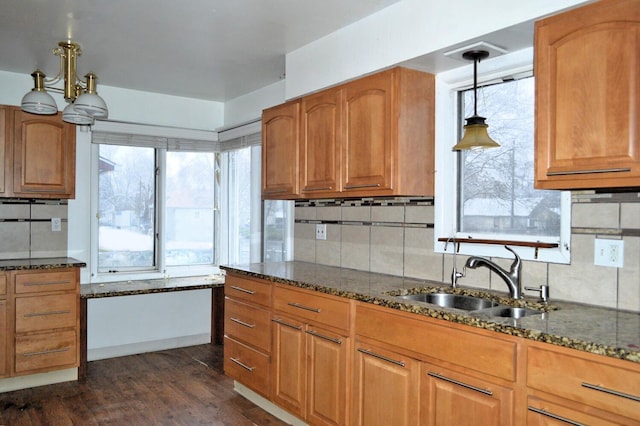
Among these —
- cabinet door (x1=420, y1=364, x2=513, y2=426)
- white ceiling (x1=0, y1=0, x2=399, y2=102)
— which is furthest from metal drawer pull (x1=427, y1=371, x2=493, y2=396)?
white ceiling (x1=0, y1=0, x2=399, y2=102)

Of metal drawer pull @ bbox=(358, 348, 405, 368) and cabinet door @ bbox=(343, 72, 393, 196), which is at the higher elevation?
cabinet door @ bbox=(343, 72, 393, 196)

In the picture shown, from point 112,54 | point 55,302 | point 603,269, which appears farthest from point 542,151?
point 55,302

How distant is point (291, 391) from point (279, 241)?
5.45 ft

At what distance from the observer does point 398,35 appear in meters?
2.63

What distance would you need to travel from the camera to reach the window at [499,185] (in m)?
2.36

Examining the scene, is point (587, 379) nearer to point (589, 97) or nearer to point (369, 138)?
point (589, 97)

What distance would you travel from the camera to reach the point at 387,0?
261 centimetres

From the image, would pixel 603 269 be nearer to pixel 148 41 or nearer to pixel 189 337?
pixel 148 41

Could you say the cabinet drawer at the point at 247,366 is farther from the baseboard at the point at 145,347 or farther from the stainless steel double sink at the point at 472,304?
the baseboard at the point at 145,347

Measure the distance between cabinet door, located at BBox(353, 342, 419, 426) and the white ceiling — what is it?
6.02ft

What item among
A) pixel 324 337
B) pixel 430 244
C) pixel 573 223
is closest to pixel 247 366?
pixel 324 337

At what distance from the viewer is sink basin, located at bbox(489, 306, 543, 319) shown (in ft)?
6.95

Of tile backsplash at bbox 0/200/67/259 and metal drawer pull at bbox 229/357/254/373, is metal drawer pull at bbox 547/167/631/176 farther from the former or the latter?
tile backsplash at bbox 0/200/67/259

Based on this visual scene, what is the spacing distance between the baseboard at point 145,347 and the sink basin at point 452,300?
2987mm
